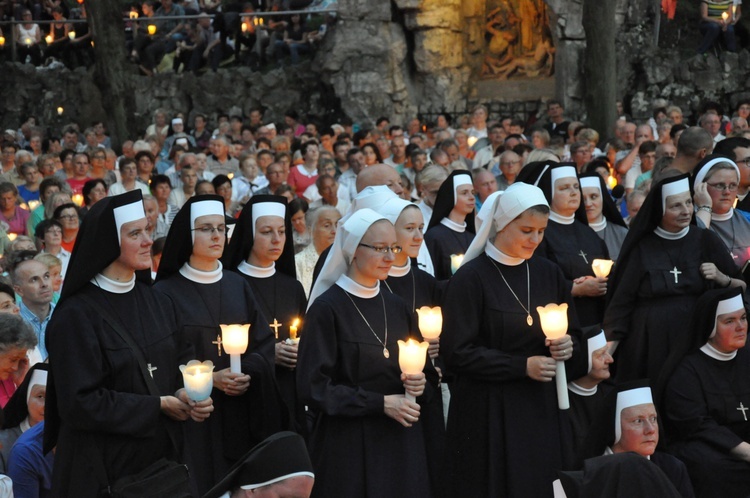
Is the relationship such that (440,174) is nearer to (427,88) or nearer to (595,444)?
(595,444)

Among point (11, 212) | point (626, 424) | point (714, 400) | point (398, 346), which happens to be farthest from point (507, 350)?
point (11, 212)

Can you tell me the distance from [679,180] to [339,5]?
57.2 feet

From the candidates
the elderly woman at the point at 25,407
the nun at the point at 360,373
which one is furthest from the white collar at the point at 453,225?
the elderly woman at the point at 25,407

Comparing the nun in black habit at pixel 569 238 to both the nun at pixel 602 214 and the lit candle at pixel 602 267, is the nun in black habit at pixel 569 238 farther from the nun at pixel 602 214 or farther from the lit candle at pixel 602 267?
the nun at pixel 602 214

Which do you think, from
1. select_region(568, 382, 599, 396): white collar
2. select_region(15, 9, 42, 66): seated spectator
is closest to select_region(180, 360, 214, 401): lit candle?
select_region(568, 382, 599, 396): white collar

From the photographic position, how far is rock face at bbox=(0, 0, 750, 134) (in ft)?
73.3

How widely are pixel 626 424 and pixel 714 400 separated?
119 centimetres

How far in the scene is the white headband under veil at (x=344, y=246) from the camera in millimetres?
6238

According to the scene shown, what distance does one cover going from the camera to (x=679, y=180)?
24.7ft

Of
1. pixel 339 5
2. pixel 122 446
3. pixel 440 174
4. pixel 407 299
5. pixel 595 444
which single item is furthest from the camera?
pixel 339 5

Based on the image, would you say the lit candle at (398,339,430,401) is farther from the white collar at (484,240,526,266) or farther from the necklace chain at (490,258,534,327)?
the white collar at (484,240,526,266)

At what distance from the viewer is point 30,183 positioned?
47.2 feet

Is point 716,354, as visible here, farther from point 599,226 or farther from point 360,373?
Answer: point 360,373

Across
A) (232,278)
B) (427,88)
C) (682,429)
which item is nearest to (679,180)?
(682,429)
